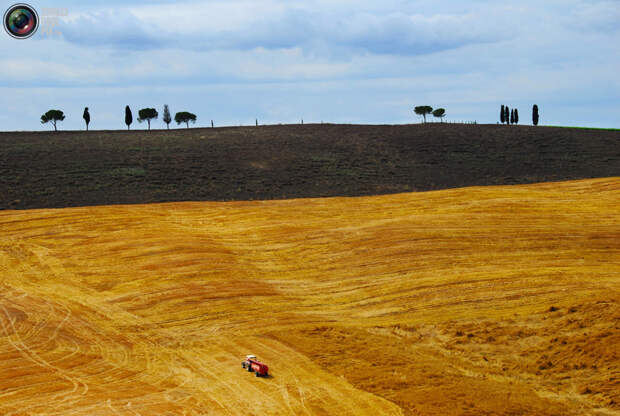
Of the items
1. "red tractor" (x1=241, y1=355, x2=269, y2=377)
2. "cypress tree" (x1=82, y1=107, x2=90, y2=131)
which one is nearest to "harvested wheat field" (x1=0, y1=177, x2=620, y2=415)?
"red tractor" (x1=241, y1=355, x2=269, y2=377)

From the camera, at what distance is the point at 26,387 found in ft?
66.0

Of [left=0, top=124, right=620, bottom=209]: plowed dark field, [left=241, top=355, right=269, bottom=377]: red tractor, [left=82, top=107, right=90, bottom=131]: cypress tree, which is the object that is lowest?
[left=241, top=355, right=269, bottom=377]: red tractor

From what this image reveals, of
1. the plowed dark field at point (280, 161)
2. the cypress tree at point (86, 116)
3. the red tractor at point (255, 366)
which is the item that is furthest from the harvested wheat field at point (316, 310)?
the cypress tree at point (86, 116)

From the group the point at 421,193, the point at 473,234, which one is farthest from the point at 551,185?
the point at 473,234

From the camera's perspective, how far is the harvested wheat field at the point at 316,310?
1989cm

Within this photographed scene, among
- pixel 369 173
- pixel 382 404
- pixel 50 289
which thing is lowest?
pixel 382 404

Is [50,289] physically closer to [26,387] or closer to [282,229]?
[26,387]

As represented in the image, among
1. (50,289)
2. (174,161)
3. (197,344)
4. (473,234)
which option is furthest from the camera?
(174,161)

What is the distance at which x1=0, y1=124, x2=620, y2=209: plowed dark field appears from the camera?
170 feet

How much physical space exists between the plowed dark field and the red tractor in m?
29.6

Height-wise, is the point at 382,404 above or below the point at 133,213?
below

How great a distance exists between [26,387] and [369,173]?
4379cm

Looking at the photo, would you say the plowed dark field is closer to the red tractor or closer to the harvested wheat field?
the harvested wheat field

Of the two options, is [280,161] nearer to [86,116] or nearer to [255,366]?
[86,116]
